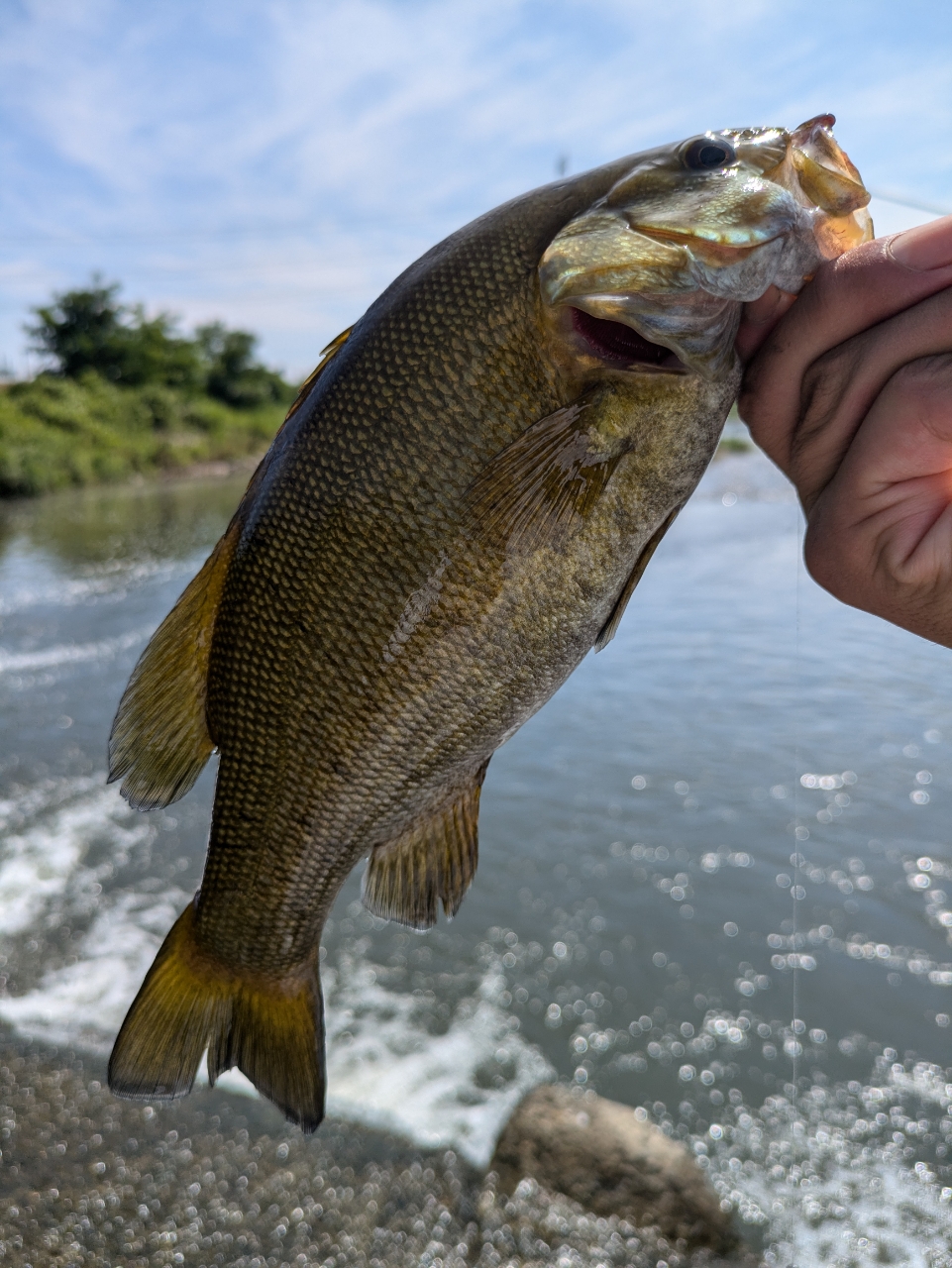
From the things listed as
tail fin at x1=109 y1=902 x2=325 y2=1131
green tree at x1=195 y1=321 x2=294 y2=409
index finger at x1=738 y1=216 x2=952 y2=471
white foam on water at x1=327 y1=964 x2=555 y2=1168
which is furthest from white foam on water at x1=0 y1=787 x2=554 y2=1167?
green tree at x1=195 y1=321 x2=294 y2=409

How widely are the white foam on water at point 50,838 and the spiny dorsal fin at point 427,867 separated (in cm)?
550

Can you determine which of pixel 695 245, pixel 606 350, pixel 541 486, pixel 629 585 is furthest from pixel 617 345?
pixel 629 585

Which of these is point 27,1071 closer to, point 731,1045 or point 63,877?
point 63,877

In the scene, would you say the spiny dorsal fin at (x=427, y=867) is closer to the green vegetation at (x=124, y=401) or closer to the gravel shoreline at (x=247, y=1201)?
the gravel shoreline at (x=247, y=1201)

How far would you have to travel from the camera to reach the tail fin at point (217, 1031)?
2.00 meters

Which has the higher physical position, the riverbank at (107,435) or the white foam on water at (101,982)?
the riverbank at (107,435)

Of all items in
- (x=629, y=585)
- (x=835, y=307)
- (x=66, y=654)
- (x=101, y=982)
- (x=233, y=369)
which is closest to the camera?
(x=835, y=307)

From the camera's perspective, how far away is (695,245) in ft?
5.24

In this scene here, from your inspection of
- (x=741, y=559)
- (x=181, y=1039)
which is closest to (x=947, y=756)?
(x=181, y=1039)

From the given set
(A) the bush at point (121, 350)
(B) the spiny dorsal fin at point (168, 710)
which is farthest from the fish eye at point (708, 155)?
(A) the bush at point (121, 350)

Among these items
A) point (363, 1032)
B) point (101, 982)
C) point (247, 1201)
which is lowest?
point (363, 1032)

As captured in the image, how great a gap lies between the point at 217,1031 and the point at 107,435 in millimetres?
52175

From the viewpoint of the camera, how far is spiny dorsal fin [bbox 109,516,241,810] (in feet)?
6.48

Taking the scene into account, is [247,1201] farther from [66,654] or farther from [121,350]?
[121,350]
